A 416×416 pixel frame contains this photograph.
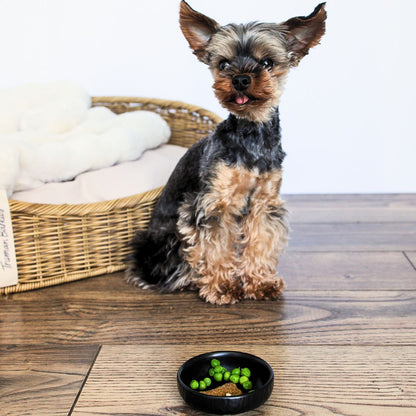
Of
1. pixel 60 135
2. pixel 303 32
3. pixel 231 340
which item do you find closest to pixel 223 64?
pixel 303 32

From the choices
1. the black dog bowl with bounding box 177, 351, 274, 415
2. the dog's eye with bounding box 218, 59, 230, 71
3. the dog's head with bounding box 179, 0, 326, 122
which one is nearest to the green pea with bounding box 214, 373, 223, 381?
the black dog bowl with bounding box 177, 351, 274, 415

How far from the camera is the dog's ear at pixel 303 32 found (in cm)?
184

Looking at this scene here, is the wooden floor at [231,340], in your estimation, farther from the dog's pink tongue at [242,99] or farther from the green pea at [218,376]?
the dog's pink tongue at [242,99]

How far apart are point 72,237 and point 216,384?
0.98 m

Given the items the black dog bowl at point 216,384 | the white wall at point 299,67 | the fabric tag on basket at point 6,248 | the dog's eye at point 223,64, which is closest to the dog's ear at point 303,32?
the dog's eye at point 223,64

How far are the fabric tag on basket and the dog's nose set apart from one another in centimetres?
96

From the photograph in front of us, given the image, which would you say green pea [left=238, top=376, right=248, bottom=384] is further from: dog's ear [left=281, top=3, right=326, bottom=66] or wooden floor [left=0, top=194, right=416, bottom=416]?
dog's ear [left=281, top=3, right=326, bottom=66]

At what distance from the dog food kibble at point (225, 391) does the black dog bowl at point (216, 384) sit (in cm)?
5

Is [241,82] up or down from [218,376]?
up

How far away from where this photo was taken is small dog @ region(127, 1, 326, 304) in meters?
1.85

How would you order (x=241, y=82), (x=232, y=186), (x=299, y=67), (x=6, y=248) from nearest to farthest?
(x=241, y=82)
(x=232, y=186)
(x=6, y=248)
(x=299, y=67)

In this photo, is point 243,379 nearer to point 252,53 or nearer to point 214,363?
point 214,363

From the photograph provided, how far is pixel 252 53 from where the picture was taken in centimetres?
184

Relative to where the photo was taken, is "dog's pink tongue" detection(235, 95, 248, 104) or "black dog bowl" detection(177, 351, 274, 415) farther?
"dog's pink tongue" detection(235, 95, 248, 104)
